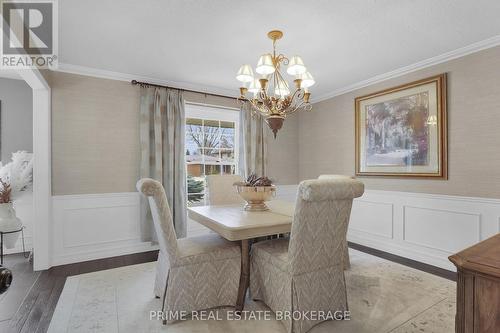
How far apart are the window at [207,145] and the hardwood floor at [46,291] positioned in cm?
118

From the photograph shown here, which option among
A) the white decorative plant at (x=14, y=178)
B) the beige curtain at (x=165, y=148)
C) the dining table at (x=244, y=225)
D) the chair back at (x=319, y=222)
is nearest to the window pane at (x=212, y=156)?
the beige curtain at (x=165, y=148)

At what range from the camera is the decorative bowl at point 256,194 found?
243cm

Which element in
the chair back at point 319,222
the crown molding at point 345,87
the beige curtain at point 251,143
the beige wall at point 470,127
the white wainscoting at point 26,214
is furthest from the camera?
the beige curtain at point 251,143

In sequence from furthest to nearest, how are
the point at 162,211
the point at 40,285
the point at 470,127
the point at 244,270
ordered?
the point at 470,127, the point at 40,285, the point at 244,270, the point at 162,211

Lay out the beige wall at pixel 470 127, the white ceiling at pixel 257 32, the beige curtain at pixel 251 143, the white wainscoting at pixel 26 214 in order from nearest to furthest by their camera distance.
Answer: the white ceiling at pixel 257 32, the beige wall at pixel 470 127, the white wainscoting at pixel 26 214, the beige curtain at pixel 251 143

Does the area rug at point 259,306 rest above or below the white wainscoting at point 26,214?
below

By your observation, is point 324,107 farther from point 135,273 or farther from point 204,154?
point 135,273

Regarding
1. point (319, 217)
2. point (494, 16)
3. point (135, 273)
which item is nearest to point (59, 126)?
point (135, 273)

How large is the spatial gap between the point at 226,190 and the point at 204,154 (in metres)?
1.19

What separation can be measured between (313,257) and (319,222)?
0.27 m

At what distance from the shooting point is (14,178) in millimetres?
2971

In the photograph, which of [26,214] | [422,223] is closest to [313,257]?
[422,223]

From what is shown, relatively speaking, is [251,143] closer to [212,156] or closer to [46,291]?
[212,156]

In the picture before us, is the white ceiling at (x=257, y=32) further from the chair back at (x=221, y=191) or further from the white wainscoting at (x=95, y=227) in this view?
the white wainscoting at (x=95, y=227)
